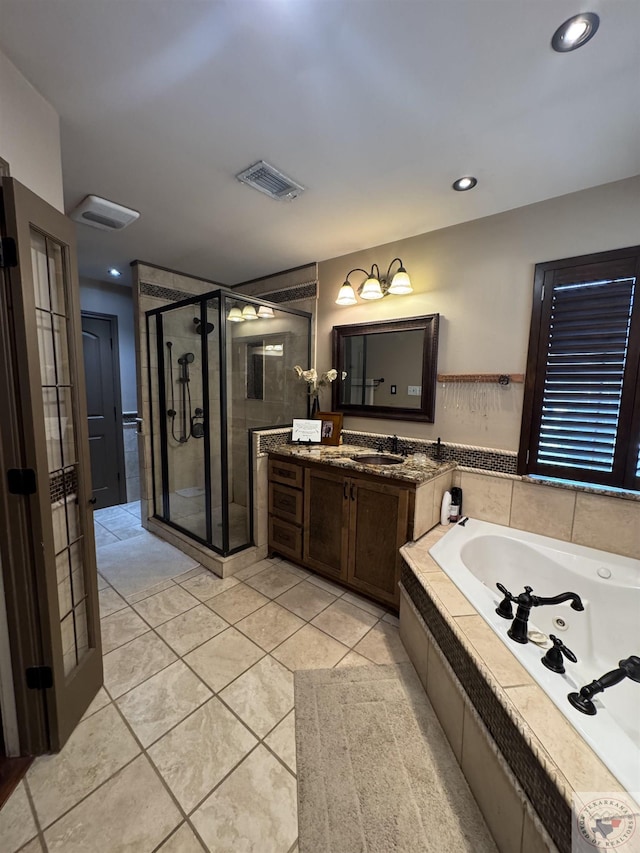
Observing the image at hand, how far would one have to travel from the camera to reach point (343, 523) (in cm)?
229

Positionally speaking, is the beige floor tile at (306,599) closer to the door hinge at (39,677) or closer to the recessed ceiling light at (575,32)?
the door hinge at (39,677)

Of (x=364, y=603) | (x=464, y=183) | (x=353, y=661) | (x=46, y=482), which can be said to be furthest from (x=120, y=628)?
(x=464, y=183)

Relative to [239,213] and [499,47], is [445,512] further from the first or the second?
[239,213]

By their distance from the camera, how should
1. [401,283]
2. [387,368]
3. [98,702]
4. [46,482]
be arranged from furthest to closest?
[387,368] → [401,283] → [98,702] → [46,482]

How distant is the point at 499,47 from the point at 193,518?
3.27m

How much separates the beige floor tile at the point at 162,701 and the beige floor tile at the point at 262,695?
0.14 m

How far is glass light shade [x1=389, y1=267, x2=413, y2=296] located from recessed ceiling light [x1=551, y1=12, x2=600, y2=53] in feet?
4.16

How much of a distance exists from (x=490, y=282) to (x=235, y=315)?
1.82m

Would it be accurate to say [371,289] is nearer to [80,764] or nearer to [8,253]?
[8,253]

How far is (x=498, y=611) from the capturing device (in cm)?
142

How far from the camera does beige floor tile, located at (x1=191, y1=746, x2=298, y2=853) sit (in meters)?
1.06

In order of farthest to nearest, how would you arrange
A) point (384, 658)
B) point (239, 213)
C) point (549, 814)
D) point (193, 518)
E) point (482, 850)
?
point (193, 518), point (239, 213), point (384, 658), point (482, 850), point (549, 814)

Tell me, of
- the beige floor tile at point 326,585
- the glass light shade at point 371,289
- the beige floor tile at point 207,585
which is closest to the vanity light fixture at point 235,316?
the glass light shade at point 371,289

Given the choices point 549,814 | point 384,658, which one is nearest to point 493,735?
point 549,814
